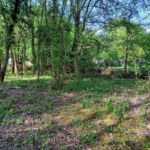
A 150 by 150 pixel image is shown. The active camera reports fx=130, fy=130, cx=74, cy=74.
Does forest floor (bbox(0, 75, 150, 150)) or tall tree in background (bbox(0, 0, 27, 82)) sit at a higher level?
tall tree in background (bbox(0, 0, 27, 82))

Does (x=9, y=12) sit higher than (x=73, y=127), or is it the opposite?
(x=9, y=12)

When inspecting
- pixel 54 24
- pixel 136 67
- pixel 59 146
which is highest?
pixel 54 24

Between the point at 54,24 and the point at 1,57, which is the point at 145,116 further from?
the point at 1,57

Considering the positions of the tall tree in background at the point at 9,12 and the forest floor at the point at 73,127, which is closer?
the forest floor at the point at 73,127

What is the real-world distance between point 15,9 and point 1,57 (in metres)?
2.97

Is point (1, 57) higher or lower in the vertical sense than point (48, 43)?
lower

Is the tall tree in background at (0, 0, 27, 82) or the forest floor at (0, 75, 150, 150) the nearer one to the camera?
the forest floor at (0, 75, 150, 150)

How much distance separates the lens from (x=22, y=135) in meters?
2.72

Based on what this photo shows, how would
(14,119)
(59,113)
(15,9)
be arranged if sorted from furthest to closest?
(15,9) → (59,113) → (14,119)

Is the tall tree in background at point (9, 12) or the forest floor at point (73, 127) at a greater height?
the tall tree in background at point (9, 12)

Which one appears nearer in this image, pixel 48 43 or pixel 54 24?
pixel 54 24

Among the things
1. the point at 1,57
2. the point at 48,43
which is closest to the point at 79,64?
the point at 48,43

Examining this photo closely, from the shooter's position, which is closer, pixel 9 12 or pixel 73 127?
pixel 73 127

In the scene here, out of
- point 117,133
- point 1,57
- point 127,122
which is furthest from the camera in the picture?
point 1,57
